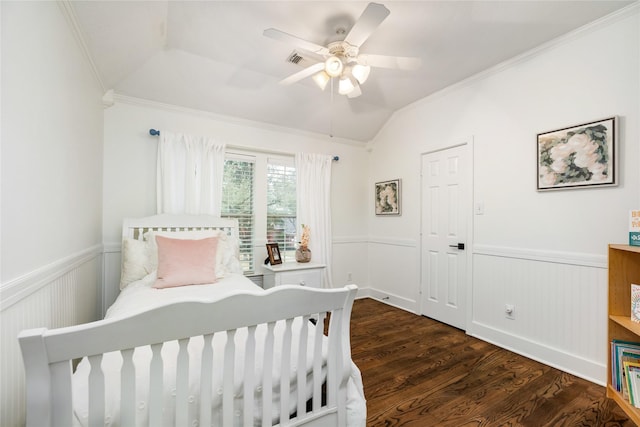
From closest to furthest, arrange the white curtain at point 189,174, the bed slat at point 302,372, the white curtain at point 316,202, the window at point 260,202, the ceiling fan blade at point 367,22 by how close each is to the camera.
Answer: the bed slat at point 302,372, the ceiling fan blade at point 367,22, the white curtain at point 189,174, the window at point 260,202, the white curtain at point 316,202

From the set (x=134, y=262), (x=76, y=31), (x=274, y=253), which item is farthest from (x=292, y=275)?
(x=76, y=31)

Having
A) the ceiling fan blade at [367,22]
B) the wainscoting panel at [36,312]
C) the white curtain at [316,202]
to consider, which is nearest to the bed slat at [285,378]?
the wainscoting panel at [36,312]

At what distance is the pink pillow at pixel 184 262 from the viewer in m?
2.14

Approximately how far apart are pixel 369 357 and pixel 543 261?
5.72ft

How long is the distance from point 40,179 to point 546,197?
351 cm

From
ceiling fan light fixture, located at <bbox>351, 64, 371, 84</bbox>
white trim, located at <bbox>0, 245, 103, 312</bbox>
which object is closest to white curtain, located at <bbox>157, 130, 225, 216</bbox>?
white trim, located at <bbox>0, 245, 103, 312</bbox>

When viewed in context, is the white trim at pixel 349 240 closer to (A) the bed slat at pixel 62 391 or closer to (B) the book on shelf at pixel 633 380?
(B) the book on shelf at pixel 633 380

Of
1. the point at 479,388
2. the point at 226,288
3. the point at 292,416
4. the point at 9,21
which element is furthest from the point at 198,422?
the point at 479,388

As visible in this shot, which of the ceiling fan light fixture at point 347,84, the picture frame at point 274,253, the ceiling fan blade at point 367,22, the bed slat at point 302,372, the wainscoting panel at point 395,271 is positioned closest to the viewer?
the bed slat at point 302,372

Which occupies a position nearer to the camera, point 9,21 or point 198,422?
point 198,422

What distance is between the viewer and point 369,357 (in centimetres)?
241

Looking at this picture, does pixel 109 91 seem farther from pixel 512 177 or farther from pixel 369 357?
pixel 512 177

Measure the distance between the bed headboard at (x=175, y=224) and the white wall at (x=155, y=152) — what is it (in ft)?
0.81

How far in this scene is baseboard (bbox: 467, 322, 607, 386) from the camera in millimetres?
2063
